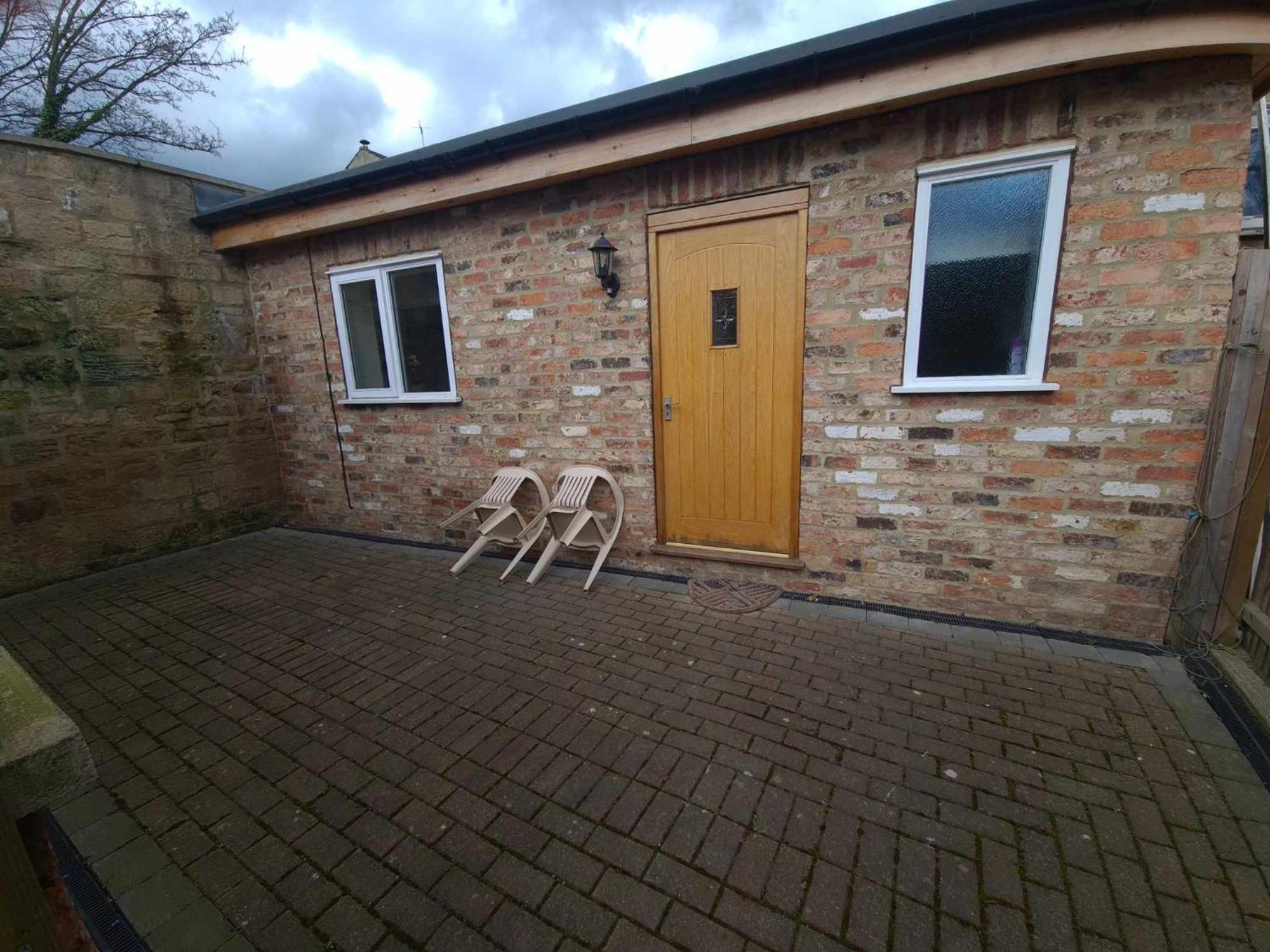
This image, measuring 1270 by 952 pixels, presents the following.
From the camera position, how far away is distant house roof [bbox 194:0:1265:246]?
2143 mm

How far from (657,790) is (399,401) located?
3.82m

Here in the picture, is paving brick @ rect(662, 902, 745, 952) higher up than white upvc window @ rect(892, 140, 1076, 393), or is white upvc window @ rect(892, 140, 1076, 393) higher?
white upvc window @ rect(892, 140, 1076, 393)

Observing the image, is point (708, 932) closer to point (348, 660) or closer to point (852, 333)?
point (348, 660)

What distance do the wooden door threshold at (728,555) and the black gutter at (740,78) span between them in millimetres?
2681

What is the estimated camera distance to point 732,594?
11.1ft

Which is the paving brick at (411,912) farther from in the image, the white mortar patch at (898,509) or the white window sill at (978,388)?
the white window sill at (978,388)

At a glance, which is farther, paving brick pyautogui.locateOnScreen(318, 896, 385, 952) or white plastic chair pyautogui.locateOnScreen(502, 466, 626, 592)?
white plastic chair pyautogui.locateOnScreen(502, 466, 626, 592)

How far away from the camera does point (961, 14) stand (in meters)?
2.24

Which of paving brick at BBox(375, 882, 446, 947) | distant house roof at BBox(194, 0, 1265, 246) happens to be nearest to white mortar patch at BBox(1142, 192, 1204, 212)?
distant house roof at BBox(194, 0, 1265, 246)

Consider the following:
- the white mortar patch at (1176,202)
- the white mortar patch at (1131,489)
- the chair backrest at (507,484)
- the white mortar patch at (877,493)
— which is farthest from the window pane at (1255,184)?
the chair backrest at (507,484)

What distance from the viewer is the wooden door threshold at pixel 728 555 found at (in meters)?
3.38

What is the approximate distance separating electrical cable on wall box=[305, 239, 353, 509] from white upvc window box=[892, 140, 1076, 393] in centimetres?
473

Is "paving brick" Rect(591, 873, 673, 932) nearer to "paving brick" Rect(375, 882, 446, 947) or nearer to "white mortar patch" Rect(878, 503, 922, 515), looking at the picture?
"paving brick" Rect(375, 882, 446, 947)

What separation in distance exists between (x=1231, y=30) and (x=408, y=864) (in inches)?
173
